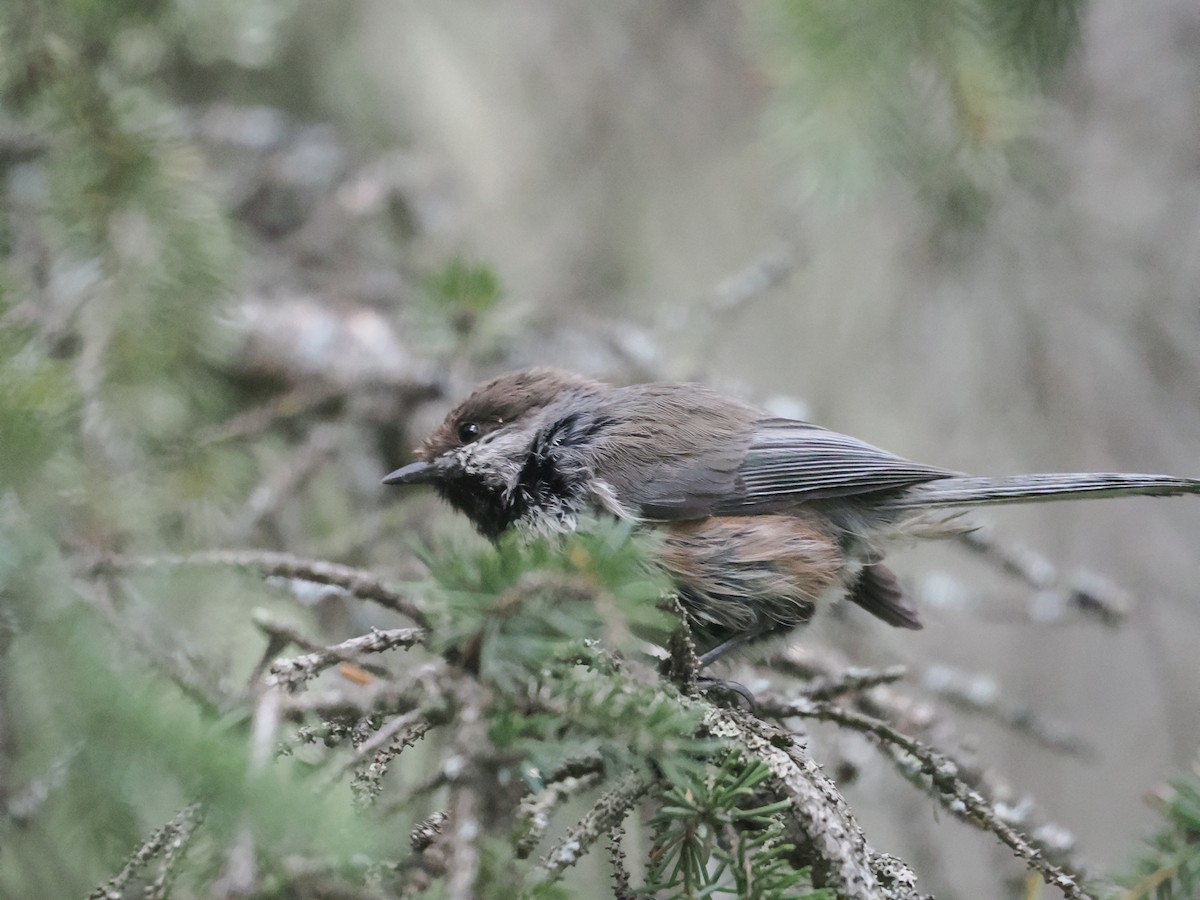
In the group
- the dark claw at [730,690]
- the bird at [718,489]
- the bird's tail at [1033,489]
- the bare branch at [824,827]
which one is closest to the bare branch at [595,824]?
the bare branch at [824,827]

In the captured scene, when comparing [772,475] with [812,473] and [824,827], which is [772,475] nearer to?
[812,473]

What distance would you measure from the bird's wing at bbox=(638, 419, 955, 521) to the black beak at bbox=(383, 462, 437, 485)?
60 cm

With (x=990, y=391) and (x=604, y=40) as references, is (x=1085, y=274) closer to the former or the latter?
(x=990, y=391)

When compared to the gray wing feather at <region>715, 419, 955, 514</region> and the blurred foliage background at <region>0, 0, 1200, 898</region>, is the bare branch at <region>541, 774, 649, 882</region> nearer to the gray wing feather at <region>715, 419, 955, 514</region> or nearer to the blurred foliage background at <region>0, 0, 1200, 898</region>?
the blurred foliage background at <region>0, 0, 1200, 898</region>

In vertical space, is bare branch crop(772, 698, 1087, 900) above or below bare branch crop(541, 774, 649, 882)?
above

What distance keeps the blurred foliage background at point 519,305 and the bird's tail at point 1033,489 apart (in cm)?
45

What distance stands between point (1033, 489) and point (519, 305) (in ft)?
5.20

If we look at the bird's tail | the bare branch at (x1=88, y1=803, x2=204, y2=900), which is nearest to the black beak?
the bird's tail

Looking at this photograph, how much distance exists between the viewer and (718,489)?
8.36 feet

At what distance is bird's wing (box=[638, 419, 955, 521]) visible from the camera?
8.27 feet

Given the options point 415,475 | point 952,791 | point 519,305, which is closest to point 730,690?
point 952,791

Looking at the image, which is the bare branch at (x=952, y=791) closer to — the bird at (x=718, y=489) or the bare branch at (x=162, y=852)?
the bird at (x=718, y=489)

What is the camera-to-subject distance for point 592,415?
2672mm

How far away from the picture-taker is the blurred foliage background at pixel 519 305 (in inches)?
60.9
